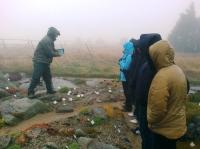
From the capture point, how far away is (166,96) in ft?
23.2

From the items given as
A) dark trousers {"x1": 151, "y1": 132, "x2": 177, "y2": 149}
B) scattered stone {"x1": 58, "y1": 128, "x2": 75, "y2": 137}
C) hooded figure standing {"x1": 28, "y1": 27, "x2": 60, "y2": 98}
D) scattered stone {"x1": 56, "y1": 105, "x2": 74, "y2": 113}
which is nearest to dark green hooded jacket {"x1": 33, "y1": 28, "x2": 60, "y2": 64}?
hooded figure standing {"x1": 28, "y1": 27, "x2": 60, "y2": 98}

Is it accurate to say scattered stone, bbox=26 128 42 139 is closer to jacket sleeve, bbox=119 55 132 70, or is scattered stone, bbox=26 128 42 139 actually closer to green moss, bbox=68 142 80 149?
green moss, bbox=68 142 80 149

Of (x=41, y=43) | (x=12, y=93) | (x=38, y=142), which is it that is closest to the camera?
(x=38, y=142)

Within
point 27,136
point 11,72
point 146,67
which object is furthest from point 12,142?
point 11,72

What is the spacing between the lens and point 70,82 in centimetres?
2039

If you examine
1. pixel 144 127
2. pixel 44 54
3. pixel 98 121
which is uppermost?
pixel 144 127

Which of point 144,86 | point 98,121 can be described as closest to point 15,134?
point 98,121

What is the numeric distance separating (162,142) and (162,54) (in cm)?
154

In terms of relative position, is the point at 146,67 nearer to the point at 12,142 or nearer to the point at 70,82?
the point at 12,142

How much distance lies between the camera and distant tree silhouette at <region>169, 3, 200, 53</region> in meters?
51.1

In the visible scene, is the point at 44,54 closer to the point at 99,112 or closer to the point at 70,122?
the point at 99,112

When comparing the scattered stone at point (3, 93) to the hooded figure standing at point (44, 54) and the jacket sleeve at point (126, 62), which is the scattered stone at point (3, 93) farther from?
the jacket sleeve at point (126, 62)

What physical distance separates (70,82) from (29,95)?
15.6ft

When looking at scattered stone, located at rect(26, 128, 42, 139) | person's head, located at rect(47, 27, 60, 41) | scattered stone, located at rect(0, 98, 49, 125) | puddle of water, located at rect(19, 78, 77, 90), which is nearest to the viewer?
scattered stone, located at rect(26, 128, 42, 139)
